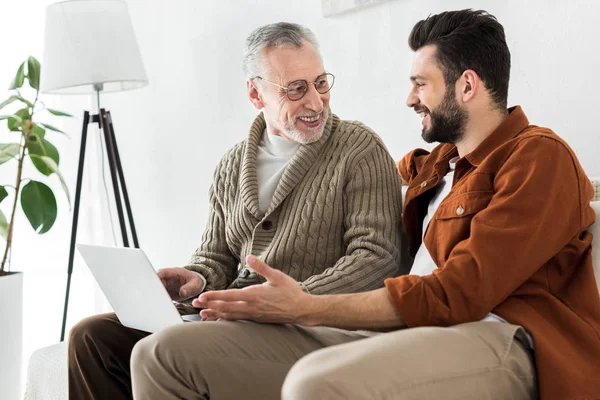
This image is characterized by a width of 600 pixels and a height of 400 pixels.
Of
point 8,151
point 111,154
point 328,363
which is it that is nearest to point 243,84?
point 111,154

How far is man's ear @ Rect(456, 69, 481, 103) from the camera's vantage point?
66.4 inches

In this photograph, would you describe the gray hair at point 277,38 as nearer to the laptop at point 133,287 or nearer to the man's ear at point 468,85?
the man's ear at point 468,85

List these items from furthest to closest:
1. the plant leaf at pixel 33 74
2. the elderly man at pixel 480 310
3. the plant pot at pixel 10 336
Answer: the plant leaf at pixel 33 74 < the plant pot at pixel 10 336 < the elderly man at pixel 480 310

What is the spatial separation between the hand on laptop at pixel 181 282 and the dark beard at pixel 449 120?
0.70 m

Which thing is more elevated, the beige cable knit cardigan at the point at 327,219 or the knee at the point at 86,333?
the beige cable knit cardigan at the point at 327,219

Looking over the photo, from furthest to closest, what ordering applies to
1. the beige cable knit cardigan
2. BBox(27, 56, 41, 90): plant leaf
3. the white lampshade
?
BBox(27, 56, 41, 90): plant leaf, the white lampshade, the beige cable knit cardigan

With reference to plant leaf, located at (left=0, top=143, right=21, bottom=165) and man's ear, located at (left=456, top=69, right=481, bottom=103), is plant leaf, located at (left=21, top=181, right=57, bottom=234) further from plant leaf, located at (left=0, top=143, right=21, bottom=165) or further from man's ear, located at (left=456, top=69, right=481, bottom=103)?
man's ear, located at (left=456, top=69, right=481, bottom=103)

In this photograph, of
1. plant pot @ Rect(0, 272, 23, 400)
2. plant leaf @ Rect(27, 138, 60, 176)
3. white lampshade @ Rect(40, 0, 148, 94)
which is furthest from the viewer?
plant leaf @ Rect(27, 138, 60, 176)

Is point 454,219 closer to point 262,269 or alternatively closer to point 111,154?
point 262,269

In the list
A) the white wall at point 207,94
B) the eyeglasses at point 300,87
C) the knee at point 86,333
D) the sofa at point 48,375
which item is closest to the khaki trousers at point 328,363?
the knee at point 86,333

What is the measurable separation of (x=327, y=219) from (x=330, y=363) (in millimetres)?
730

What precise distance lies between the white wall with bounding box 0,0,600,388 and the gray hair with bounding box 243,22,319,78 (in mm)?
531

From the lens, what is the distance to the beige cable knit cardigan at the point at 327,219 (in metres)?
1.83

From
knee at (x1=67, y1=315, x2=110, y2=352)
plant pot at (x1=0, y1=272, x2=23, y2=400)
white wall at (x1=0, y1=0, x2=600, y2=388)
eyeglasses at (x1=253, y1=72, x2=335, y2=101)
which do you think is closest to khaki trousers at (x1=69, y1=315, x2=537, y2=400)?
knee at (x1=67, y1=315, x2=110, y2=352)
